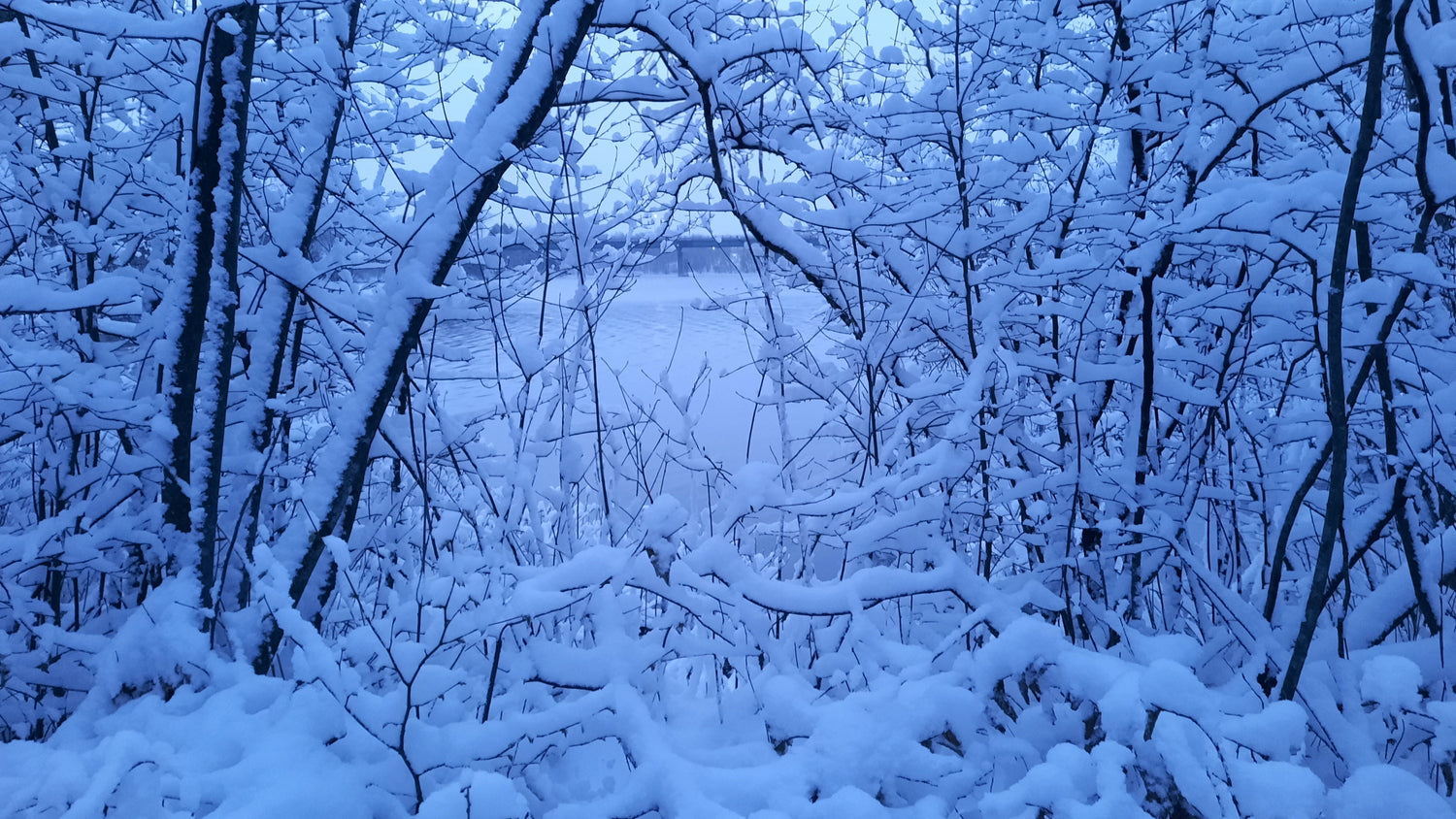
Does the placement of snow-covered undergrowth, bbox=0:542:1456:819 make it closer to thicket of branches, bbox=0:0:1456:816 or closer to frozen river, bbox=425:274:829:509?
thicket of branches, bbox=0:0:1456:816

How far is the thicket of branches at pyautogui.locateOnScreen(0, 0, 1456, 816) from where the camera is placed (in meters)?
1.70

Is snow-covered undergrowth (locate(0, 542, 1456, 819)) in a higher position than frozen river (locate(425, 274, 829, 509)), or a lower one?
lower

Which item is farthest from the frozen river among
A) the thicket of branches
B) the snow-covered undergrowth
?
the snow-covered undergrowth

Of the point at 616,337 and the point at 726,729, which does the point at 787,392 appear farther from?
the point at 616,337

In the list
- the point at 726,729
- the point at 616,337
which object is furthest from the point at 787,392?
the point at 616,337

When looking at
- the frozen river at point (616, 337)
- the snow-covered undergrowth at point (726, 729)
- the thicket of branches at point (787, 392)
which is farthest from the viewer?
the frozen river at point (616, 337)

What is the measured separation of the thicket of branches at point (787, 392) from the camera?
1.70 metres

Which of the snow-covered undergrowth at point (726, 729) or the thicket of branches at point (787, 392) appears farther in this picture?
the thicket of branches at point (787, 392)

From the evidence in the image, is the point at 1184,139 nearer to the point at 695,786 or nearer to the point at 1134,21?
the point at 1134,21

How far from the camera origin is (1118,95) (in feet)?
9.48

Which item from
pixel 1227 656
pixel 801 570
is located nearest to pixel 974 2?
pixel 801 570

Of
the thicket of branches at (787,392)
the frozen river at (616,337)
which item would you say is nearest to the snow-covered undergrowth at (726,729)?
the thicket of branches at (787,392)

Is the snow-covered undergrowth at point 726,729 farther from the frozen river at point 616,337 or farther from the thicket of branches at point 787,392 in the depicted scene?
the frozen river at point 616,337

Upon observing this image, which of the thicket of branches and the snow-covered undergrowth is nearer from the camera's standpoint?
the snow-covered undergrowth
